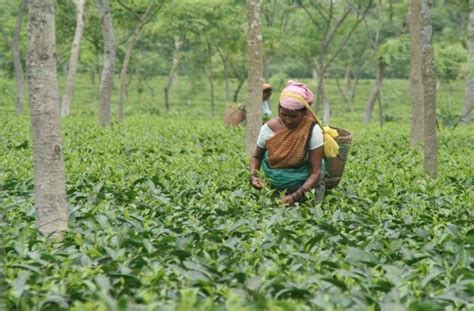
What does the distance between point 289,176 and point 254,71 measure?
3488 millimetres

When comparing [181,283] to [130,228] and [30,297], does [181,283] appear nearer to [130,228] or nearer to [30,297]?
[30,297]

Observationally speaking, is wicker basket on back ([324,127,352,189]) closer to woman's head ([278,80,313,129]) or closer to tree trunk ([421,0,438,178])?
woman's head ([278,80,313,129])

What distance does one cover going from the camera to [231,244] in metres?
4.52

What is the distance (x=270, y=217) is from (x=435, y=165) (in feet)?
11.1

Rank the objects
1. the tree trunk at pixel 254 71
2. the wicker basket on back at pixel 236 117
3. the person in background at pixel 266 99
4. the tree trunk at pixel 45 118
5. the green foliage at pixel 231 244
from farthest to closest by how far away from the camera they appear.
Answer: the wicker basket on back at pixel 236 117 < the person in background at pixel 266 99 < the tree trunk at pixel 254 71 < the tree trunk at pixel 45 118 < the green foliage at pixel 231 244

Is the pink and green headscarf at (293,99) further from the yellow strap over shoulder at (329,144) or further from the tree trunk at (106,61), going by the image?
the tree trunk at (106,61)

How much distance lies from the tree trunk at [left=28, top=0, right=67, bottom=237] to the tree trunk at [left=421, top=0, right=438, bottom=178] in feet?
14.7

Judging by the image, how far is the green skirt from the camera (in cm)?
652

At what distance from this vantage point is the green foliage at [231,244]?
11.8 ft

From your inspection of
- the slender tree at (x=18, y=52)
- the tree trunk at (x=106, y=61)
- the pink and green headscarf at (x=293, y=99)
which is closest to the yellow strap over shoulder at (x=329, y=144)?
the pink and green headscarf at (x=293, y=99)

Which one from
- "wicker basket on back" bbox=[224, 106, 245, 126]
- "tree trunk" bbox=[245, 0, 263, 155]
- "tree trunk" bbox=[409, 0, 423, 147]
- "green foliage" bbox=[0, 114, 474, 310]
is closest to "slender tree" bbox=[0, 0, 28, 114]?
"wicker basket on back" bbox=[224, 106, 245, 126]

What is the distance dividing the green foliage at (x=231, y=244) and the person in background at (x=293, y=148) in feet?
0.62

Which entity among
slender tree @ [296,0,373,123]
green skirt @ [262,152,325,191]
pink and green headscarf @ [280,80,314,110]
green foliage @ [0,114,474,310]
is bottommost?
green foliage @ [0,114,474,310]

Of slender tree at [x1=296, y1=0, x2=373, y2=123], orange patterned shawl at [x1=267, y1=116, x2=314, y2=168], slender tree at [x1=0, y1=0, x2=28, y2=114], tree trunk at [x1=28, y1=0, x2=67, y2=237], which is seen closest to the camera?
tree trunk at [x1=28, y1=0, x2=67, y2=237]
